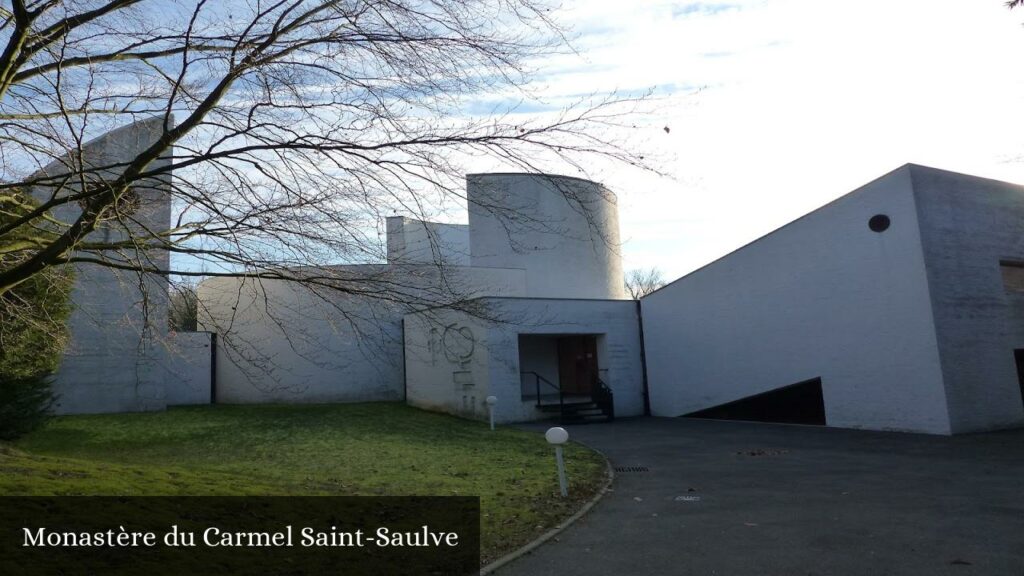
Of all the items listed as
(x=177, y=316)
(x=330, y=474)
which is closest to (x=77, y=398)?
(x=330, y=474)

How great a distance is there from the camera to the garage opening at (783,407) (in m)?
15.3

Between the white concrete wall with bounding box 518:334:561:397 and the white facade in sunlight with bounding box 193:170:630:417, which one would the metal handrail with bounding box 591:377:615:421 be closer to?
the white facade in sunlight with bounding box 193:170:630:417

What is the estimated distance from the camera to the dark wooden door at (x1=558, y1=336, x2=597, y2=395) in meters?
21.0

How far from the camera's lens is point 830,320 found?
48.8ft

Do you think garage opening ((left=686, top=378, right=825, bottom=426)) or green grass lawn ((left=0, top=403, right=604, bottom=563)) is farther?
garage opening ((left=686, top=378, right=825, bottom=426))

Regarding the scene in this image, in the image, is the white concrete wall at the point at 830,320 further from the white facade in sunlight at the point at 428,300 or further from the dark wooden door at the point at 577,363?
the white facade in sunlight at the point at 428,300

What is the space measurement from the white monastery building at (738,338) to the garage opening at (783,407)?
0.04 m

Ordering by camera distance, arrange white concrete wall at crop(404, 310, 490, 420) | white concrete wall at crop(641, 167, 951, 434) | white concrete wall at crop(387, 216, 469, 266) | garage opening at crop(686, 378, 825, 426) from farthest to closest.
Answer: white concrete wall at crop(404, 310, 490, 420) < garage opening at crop(686, 378, 825, 426) < white concrete wall at crop(641, 167, 951, 434) < white concrete wall at crop(387, 216, 469, 266)

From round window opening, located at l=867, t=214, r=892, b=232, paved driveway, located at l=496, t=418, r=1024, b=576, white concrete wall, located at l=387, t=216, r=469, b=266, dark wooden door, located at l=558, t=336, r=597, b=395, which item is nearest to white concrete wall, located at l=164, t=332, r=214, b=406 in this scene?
dark wooden door, located at l=558, t=336, r=597, b=395

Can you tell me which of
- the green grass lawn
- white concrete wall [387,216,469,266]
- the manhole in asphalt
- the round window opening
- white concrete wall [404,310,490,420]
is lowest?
the manhole in asphalt

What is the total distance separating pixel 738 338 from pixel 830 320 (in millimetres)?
2771

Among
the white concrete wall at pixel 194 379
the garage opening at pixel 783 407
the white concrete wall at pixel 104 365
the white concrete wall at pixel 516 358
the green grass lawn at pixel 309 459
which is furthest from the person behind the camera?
the white concrete wall at pixel 194 379

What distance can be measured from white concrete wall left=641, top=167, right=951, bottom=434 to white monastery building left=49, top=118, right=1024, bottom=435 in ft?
0.11

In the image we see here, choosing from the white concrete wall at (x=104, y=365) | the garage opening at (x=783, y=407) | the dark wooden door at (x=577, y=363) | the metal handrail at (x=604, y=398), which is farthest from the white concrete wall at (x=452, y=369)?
the white concrete wall at (x=104, y=365)
